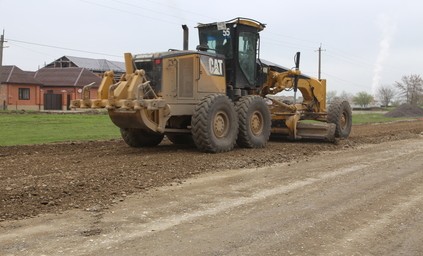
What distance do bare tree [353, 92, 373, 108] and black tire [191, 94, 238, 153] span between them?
97176 mm

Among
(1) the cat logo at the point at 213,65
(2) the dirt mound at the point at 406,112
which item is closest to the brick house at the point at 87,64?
(2) the dirt mound at the point at 406,112

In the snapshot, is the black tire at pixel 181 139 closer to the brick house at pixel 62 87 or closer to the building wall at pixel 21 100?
the brick house at pixel 62 87

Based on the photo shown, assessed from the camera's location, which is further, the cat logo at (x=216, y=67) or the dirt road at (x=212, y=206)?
the cat logo at (x=216, y=67)

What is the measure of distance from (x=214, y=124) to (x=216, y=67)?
1703mm

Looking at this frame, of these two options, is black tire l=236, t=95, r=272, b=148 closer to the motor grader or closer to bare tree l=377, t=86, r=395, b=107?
the motor grader

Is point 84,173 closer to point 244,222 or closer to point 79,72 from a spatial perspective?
point 244,222

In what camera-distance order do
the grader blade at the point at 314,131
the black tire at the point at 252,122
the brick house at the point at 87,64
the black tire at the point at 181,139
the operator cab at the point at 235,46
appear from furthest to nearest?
the brick house at the point at 87,64 → the grader blade at the point at 314,131 → the black tire at the point at 181,139 → the operator cab at the point at 235,46 → the black tire at the point at 252,122

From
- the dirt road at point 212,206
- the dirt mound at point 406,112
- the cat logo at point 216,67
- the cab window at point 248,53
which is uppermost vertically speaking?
the cab window at point 248,53

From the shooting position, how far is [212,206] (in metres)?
6.43

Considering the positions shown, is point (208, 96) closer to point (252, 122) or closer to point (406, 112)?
point (252, 122)

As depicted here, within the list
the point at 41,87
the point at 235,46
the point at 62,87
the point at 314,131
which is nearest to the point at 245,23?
the point at 235,46

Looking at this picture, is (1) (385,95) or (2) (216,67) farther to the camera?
(1) (385,95)

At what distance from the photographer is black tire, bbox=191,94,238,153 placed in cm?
1106

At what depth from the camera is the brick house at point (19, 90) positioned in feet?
173
